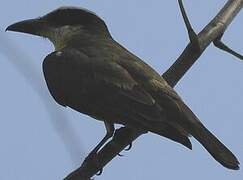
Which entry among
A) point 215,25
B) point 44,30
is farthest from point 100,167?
point 44,30

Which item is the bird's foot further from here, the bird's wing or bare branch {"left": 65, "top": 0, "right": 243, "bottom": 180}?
the bird's wing

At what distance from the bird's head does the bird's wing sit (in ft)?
2.34

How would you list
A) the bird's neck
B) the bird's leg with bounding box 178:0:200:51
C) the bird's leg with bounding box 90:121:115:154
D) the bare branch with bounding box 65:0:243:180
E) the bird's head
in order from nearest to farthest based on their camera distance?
the bird's leg with bounding box 178:0:200:51 → the bare branch with bounding box 65:0:243:180 → the bird's leg with bounding box 90:121:115:154 → the bird's neck → the bird's head

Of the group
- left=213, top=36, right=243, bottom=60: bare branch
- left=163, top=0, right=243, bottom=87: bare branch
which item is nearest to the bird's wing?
left=163, top=0, right=243, bottom=87: bare branch

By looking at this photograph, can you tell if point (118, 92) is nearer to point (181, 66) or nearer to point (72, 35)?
point (181, 66)

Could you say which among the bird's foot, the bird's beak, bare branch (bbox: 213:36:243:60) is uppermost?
bare branch (bbox: 213:36:243:60)

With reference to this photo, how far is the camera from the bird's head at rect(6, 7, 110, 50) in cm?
731

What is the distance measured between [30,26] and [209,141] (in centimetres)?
262

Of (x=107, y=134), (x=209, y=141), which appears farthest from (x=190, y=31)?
(x=107, y=134)

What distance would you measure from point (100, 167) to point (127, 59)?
1.30m

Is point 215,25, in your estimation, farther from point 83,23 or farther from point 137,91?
point 83,23

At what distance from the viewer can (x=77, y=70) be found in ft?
20.3

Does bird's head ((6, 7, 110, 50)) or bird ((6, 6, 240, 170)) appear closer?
bird ((6, 6, 240, 170))

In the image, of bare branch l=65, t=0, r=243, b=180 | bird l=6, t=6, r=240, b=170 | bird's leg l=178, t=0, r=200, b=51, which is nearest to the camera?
bird's leg l=178, t=0, r=200, b=51
